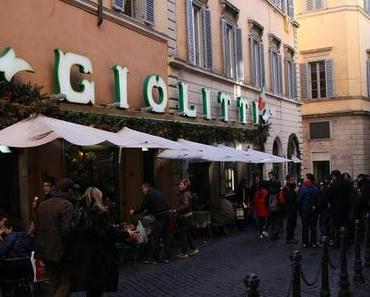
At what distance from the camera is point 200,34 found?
65.3 ft

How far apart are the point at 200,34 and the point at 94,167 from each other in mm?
7694

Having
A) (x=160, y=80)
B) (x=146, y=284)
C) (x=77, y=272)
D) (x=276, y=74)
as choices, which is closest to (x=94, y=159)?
(x=160, y=80)

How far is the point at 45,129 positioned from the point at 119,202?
17.0 feet

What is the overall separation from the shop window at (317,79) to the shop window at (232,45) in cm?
1557

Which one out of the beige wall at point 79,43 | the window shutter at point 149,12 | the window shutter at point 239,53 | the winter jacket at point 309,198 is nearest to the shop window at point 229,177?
the window shutter at point 239,53

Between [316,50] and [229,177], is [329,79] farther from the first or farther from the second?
[229,177]

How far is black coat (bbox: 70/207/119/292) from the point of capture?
265 inches

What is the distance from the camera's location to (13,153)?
11.2 m

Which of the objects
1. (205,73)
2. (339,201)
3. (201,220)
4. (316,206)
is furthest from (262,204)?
(205,73)

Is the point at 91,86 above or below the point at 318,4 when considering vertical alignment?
below

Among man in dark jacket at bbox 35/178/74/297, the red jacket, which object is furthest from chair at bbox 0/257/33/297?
the red jacket

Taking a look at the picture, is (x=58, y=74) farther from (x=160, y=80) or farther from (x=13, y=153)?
(x=160, y=80)

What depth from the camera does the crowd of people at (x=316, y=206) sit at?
531 inches

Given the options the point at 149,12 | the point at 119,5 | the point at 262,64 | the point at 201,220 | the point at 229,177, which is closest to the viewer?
the point at 119,5
